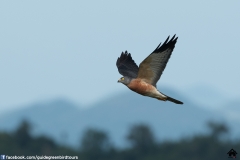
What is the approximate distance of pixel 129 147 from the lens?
6819cm

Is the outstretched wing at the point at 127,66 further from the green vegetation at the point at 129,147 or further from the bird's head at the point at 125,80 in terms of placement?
the green vegetation at the point at 129,147

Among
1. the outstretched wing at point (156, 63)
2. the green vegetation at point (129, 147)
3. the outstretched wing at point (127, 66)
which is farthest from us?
the green vegetation at point (129, 147)

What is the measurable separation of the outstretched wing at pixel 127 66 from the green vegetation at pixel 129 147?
39.4 m

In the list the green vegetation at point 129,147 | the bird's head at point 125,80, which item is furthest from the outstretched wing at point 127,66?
the green vegetation at point 129,147

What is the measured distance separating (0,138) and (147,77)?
4840 centimetres

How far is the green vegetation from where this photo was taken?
2446 inches

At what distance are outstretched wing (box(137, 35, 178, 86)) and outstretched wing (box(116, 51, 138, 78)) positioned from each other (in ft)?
4.22

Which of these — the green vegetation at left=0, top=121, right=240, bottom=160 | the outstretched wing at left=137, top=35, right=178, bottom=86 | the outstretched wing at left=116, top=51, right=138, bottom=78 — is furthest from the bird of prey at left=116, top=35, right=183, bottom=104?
the green vegetation at left=0, top=121, right=240, bottom=160

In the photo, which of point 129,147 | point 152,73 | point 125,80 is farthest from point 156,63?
point 129,147

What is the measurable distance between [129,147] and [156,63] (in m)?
52.3

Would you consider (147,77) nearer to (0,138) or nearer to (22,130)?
(0,138)

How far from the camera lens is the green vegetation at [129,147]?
204 ft

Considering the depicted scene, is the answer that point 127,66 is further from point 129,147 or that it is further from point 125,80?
point 129,147

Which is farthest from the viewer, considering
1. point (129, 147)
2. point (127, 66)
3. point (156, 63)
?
point (129, 147)
